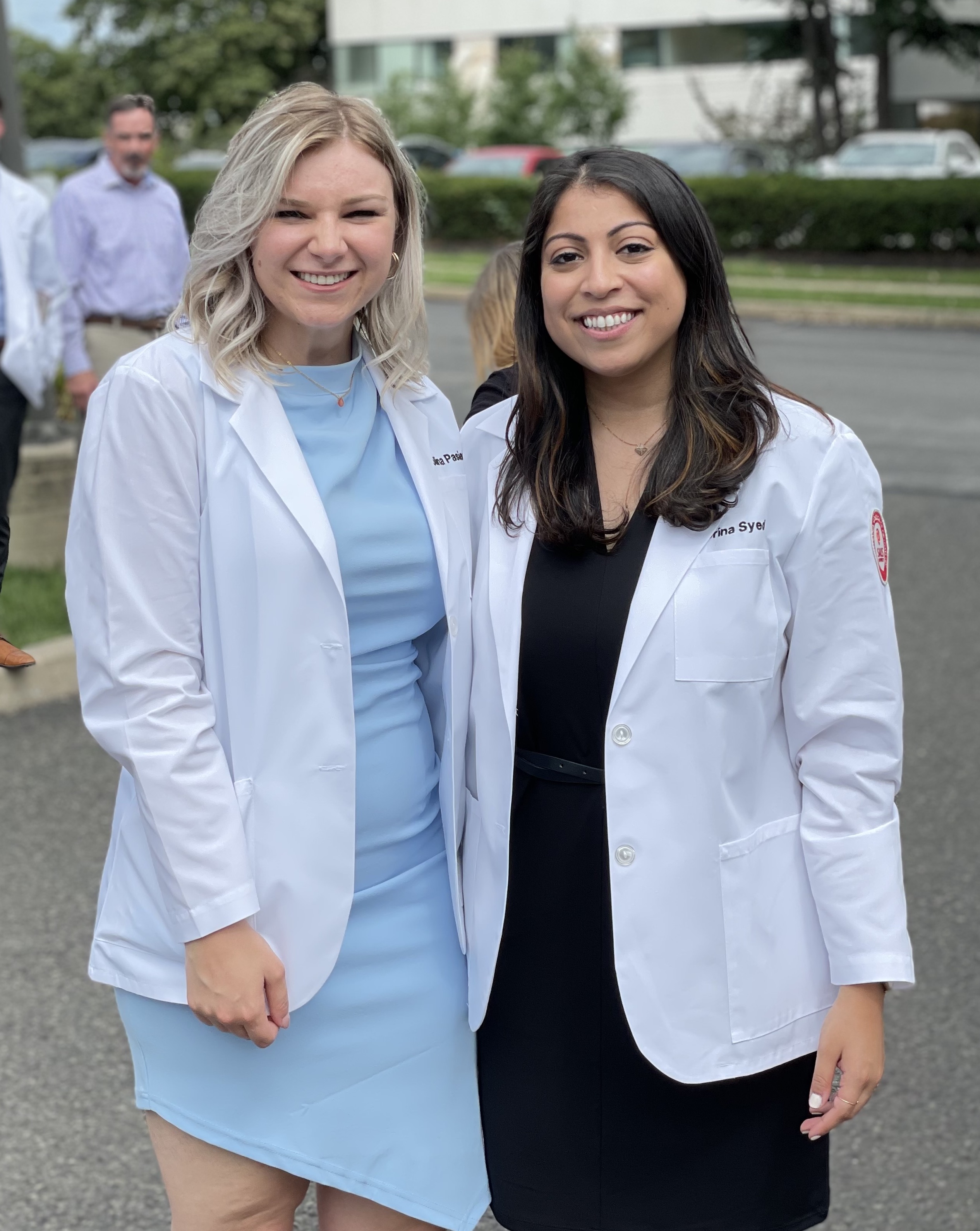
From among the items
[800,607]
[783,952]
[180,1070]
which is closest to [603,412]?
[800,607]

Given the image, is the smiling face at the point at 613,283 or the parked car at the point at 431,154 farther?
the parked car at the point at 431,154

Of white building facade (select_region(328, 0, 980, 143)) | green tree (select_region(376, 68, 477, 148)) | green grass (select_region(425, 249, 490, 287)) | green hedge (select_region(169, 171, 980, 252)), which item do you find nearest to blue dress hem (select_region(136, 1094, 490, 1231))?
green grass (select_region(425, 249, 490, 287))

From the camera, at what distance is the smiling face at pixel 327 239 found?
7.26ft

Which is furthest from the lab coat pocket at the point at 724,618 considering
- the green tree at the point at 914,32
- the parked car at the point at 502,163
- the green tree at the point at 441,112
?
the green tree at the point at 441,112

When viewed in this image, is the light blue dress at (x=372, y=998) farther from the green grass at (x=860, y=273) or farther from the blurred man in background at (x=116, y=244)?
the green grass at (x=860, y=273)

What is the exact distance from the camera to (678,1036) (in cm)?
228

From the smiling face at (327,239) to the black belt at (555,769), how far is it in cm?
70

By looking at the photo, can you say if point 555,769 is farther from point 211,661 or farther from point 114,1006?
point 114,1006

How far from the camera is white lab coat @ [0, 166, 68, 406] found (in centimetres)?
664

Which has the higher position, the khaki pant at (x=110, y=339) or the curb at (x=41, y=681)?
the khaki pant at (x=110, y=339)

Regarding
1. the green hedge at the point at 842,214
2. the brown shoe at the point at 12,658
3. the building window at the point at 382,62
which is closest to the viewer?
the brown shoe at the point at 12,658

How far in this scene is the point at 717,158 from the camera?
28.4m

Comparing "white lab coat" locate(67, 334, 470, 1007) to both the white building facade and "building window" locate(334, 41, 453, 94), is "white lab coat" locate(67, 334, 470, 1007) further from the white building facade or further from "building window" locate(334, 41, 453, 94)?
"building window" locate(334, 41, 453, 94)

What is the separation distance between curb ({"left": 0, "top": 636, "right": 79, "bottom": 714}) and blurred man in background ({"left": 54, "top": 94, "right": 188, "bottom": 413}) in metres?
2.00
